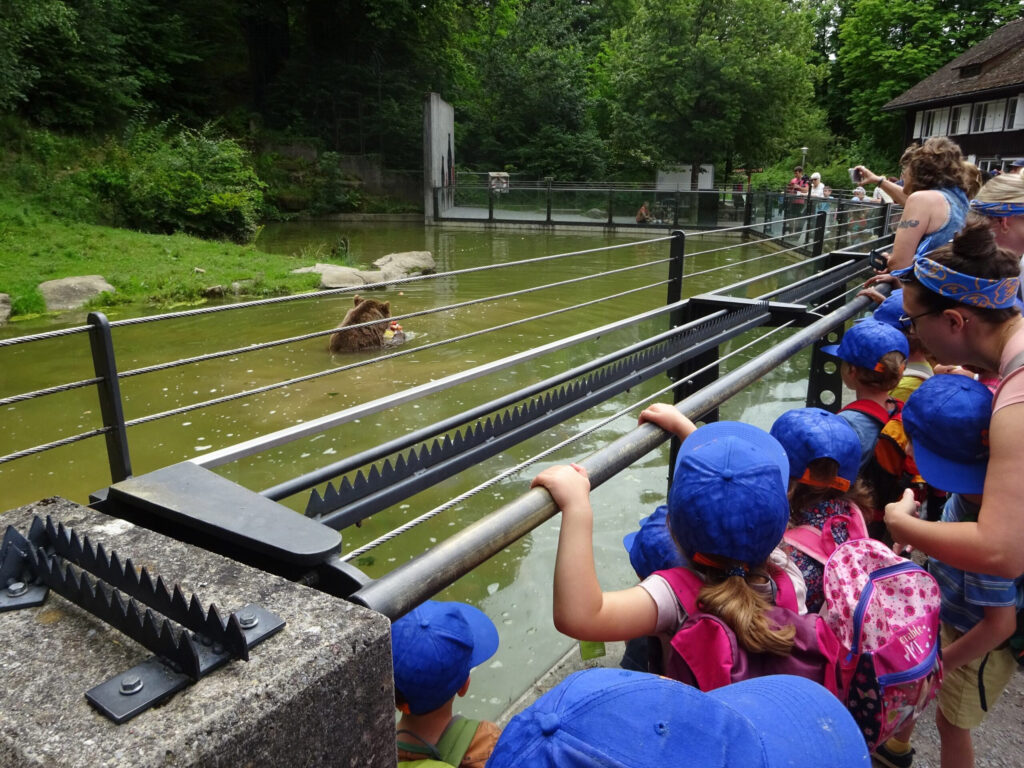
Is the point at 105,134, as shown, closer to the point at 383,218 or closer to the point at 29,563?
the point at 383,218

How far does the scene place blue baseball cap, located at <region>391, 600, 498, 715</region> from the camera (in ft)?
5.46

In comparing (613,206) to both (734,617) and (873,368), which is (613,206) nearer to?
(873,368)

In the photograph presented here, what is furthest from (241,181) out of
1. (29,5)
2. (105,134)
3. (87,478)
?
(87,478)

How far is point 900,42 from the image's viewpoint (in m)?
38.6

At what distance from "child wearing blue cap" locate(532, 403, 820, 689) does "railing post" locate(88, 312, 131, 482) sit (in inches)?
44.0

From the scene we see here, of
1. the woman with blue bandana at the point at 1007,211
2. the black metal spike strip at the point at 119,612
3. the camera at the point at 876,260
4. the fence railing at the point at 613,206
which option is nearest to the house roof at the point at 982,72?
the fence railing at the point at 613,206

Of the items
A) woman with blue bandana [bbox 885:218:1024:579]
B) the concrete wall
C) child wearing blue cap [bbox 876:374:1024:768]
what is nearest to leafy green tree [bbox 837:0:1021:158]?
the concrete wall

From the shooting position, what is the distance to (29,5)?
1571 cm

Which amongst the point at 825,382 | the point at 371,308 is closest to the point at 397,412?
the point at 371,308

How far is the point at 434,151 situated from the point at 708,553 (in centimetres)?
2770

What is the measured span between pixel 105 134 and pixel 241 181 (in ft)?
23.8

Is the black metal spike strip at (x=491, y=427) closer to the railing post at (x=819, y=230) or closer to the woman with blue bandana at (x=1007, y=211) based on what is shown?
the woman with blue bandana at (x=1007, y=211)

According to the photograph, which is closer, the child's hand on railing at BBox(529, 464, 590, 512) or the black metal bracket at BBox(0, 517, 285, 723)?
the black metal bracket at BBox(0, 517, 285, 723)

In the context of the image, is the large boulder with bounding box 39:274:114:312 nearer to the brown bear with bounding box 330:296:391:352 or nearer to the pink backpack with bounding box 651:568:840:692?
the brown bear with bounding box 330:296:391:352
